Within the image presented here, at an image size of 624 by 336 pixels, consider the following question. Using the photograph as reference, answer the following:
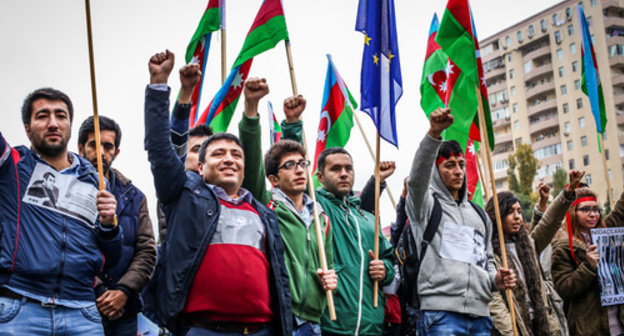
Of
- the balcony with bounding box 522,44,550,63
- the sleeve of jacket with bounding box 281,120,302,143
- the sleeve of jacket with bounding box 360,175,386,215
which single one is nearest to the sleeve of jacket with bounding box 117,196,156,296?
the sleeve of jacket with bounding box 281,120,302,143

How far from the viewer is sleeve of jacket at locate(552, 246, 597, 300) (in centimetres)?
530

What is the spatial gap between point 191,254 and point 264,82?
4.12 feet

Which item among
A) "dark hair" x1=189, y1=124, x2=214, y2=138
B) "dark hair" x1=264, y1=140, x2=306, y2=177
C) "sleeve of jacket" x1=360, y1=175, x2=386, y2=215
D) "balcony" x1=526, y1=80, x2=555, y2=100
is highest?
"balcony" x1=526, y1=80, x2=555, y2=100

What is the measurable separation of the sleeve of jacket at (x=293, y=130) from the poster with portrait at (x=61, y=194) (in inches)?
60.8

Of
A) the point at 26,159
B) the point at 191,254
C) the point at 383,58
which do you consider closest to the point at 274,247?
the point at 191,254

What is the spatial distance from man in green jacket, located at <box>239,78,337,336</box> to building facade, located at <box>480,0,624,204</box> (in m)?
46.6

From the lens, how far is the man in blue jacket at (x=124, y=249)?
345 cm

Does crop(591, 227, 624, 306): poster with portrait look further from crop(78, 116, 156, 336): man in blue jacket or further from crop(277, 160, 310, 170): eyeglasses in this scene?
crop(78, 116, 156, 336): man in blue jacket

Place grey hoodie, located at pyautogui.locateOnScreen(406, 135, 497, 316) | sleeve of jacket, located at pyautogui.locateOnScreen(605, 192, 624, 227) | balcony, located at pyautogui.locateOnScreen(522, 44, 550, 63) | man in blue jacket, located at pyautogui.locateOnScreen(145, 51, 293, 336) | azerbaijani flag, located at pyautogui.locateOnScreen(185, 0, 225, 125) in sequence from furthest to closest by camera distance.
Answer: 1. balcony, located at pyautogui.locateOnScreen(522, 44, 550, 63)
2. sleeve of jacket, located at pyautogui.locateOnScreen(605, 192, 624, 227)
3. azerbaijani flag, located at pyautogui.locateOnScreen(185, 0, 225, 125)
4. grey hoodie, located at pyautogui.locateOnScreen(406, 135, 497, 316)
5. man in blue jacket, located at pyautogui.locateOnScreen(145, 51, 293, 336)

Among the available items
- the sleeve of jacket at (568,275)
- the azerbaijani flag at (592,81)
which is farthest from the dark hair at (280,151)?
the azerbaijani flag at (592,81)

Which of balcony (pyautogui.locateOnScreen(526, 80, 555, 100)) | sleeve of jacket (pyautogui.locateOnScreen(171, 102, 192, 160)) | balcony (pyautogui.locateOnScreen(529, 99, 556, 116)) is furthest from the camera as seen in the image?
balcony (pyautogui.locateOnScreen(526, 80, 555, 100))

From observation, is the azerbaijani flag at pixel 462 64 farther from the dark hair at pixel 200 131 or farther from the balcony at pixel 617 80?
the balcony at pixel 617 80

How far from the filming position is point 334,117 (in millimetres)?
6531

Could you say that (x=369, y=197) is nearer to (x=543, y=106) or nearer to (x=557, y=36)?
(x=543, y=106)
